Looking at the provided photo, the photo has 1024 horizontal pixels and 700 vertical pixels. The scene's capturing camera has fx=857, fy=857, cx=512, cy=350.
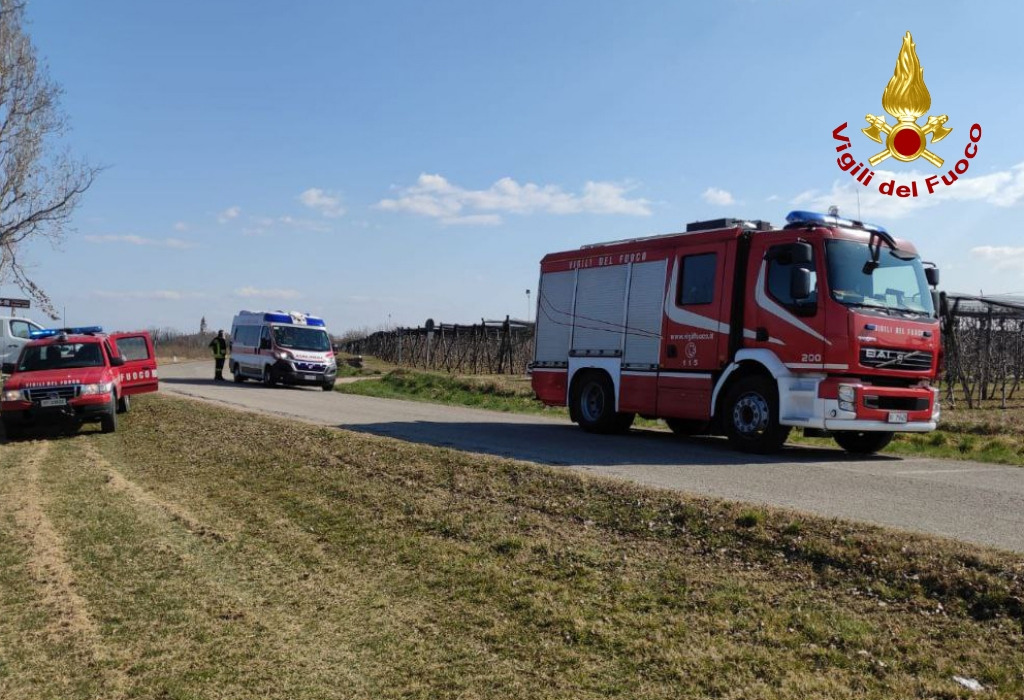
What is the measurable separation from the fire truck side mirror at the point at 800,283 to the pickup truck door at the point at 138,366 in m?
12.3

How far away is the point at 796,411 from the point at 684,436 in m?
3.82

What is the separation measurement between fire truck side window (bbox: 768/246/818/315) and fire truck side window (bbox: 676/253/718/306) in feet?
3.19

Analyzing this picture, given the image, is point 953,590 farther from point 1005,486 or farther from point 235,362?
point 235,362

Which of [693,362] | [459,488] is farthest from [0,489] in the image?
[693,362]

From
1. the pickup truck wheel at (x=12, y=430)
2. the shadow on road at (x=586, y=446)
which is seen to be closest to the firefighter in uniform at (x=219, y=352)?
the pickup truck wheel at (x=12, y=430)

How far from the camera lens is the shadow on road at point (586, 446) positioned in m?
10.9

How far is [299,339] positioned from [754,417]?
63.9 ft

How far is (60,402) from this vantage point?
14.6 m

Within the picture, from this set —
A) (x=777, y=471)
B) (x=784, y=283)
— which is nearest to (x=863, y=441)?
(x=784, y=283)

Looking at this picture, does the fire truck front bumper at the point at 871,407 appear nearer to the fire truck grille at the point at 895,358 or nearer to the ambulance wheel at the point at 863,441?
the fire truck grille at the point at 895,358

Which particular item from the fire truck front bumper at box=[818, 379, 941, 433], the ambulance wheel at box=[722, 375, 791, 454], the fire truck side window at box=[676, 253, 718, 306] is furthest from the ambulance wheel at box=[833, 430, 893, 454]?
the fire truck side window at box=[676, 253, 718, 306]

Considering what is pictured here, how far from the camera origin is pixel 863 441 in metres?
12.6

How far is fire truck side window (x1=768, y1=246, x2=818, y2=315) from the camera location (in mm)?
10977

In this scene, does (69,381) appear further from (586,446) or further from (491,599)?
(491,599)
